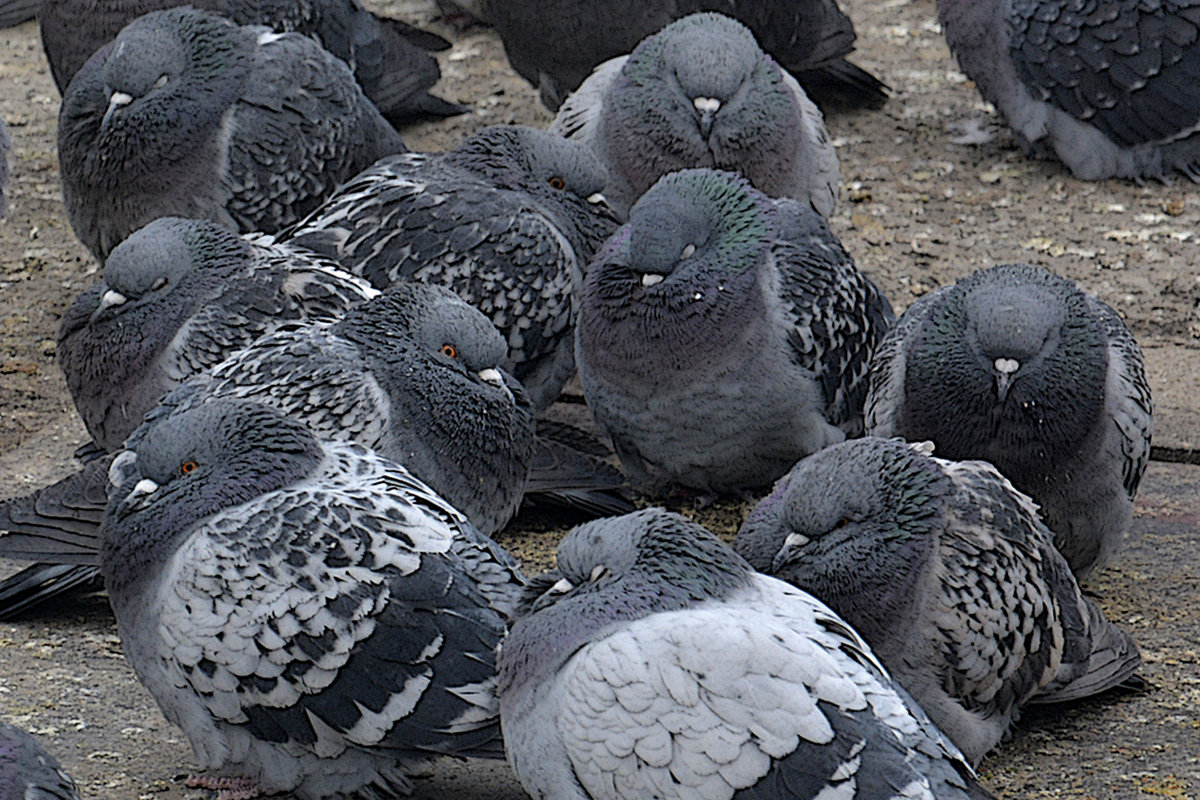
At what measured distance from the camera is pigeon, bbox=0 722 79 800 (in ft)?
10.5

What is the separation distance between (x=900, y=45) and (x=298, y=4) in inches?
172

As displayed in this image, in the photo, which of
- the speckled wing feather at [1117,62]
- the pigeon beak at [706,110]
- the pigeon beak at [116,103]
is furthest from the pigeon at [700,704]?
the speckled wing feather at [1117,62]

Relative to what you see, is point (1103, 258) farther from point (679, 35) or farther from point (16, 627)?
point (16, 627)

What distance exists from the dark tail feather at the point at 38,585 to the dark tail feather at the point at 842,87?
576 centimetres

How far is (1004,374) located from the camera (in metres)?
4.74

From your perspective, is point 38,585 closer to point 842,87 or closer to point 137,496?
point 137,496

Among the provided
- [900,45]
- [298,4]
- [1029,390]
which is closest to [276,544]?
[1029,390]

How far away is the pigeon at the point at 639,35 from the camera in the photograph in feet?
27.5

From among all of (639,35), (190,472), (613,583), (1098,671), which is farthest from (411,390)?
(639,35)

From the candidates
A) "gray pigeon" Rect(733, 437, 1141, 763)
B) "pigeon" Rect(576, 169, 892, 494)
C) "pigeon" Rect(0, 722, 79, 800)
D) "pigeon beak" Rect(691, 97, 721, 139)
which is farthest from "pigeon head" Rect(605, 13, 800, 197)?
"pigeon" Rect(0, 722, 79, 800)

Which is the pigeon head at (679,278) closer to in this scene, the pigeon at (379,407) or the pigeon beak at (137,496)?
the pigeon at (379,407)

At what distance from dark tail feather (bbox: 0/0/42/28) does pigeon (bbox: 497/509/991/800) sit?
27.7 feet

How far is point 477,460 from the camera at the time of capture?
4.92 meters

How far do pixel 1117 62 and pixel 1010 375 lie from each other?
421cm
